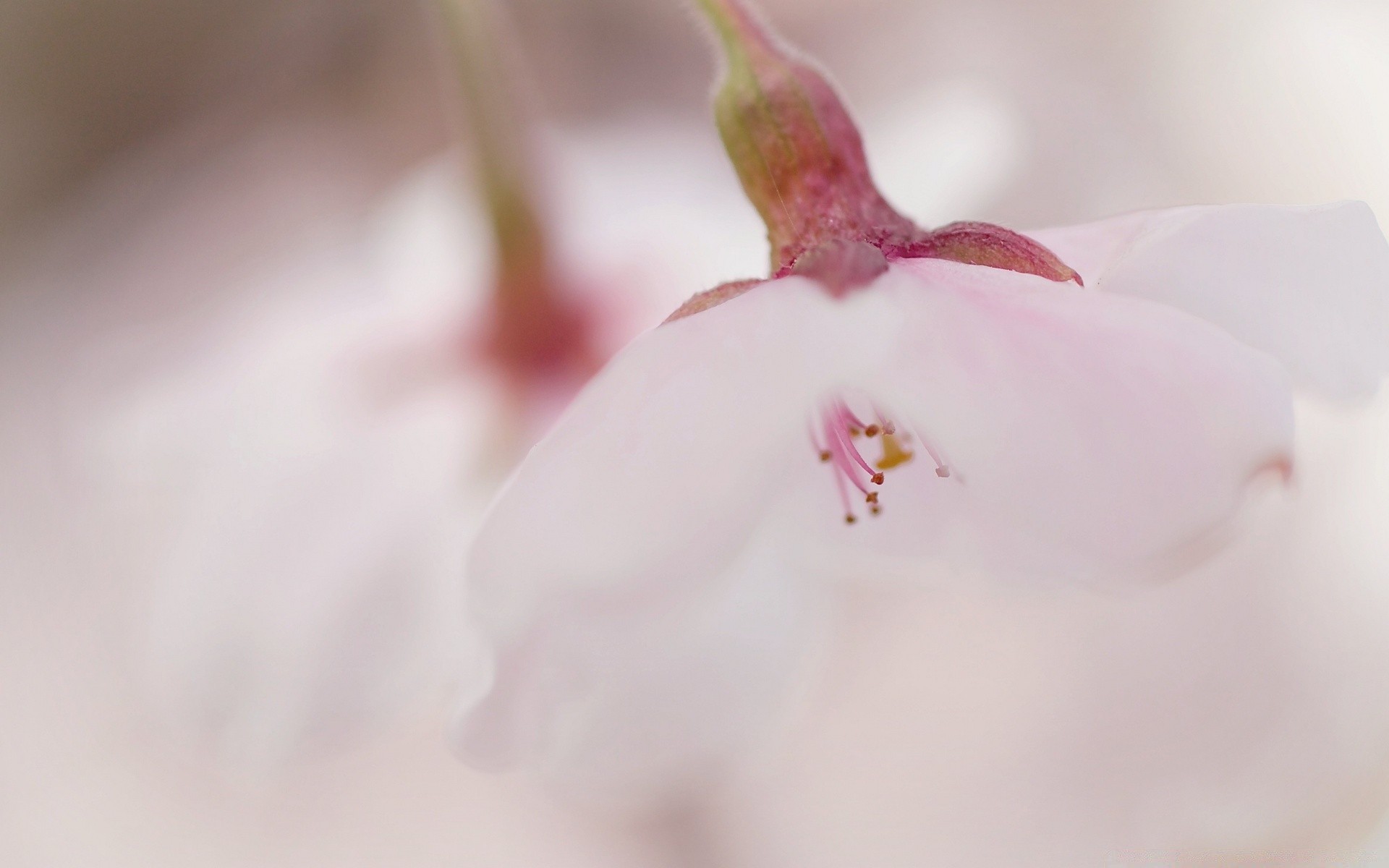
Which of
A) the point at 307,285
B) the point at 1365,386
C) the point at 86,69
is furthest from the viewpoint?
the point at 86,69

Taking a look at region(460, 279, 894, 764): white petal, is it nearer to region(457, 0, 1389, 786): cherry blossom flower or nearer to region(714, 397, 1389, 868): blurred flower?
region(457, 0, 1389, 786): cherry blossom flower

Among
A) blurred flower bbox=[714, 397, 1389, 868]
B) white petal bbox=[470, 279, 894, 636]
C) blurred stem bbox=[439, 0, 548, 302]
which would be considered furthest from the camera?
blurred flower bbox=[714, 397, 1389, 868]

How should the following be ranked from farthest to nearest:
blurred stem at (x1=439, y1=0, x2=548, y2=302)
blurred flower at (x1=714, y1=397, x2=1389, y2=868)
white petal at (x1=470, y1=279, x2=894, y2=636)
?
blurred flower at (x1=714, y1=397, x2=1389, y2=868) → blurred stem at (x1=439, y1=0, x2=548, y2=302) → white petal at (x1=470, y1=279, x2=894, y2=636)

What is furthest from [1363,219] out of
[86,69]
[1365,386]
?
[86,69]

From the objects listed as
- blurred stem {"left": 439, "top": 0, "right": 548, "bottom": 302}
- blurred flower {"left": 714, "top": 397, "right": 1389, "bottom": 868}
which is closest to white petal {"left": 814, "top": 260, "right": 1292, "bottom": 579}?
blurred stem {"left": 439, "top": 0, "right": 548, "bottom": 302}

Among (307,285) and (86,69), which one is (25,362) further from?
(307,285)

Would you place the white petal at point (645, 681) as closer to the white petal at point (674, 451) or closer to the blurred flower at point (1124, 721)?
the white petal at point (674, 451)
